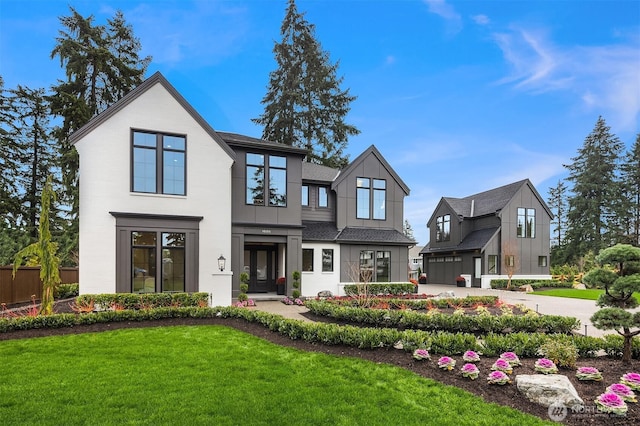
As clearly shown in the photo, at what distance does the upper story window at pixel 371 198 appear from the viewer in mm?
19922

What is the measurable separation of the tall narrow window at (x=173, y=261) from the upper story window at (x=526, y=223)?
24.8 metres

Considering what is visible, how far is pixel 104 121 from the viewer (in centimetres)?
1269

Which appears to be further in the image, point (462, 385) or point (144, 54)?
point (144, 54)

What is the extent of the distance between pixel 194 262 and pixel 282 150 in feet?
21.9

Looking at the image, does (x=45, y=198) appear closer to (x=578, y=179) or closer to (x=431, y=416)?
(x=431, y=416)

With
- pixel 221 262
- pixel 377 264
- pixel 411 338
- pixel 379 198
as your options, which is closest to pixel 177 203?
pixel 221 262

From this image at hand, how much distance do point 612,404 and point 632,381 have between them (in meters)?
1.11

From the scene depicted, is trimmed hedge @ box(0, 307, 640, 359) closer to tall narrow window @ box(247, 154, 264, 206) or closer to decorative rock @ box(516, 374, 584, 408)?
decorative rock @ box(516, 374, 584, 408)

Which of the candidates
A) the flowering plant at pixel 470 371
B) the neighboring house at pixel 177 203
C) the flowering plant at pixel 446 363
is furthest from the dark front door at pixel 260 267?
the flowering plant at pixel 470 371

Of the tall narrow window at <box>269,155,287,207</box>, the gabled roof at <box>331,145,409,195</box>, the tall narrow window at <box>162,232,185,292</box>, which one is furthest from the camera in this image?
the gabled roof at <box>331,145,409,195</box>

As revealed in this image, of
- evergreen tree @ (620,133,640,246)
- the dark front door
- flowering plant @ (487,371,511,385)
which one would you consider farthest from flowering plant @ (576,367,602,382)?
evergreen tree @ (620,133,640,246)

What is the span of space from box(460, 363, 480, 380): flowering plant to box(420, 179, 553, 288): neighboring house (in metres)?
22.4

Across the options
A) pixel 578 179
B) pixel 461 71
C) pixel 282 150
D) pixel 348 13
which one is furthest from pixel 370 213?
pixel 578 179

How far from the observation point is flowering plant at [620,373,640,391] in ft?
16.1
